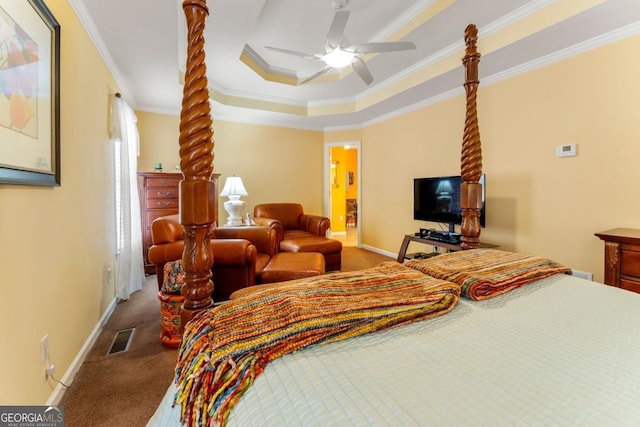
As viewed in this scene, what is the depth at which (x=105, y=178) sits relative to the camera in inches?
96.5

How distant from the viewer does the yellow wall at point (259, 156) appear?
4.24m

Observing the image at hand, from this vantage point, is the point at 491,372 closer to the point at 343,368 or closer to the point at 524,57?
the point at 343,368

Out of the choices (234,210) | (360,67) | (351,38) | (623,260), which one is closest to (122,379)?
(234,210)

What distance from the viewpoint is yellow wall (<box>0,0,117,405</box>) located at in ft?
→ 3.75

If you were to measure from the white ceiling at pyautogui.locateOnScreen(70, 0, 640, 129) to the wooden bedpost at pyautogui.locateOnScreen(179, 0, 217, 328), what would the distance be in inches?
51.0

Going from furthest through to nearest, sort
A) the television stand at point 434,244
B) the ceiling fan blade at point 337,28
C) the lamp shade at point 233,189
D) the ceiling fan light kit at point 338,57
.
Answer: the lamp shade at point 233,189, the television stand at point 434,244, the ceiling fan light kit at point 338,57, the ceiling fan blade at point 337,28

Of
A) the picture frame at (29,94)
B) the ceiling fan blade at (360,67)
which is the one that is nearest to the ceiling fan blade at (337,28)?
the ceiling fan blade at (360,67)

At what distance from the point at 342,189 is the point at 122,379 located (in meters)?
5.99

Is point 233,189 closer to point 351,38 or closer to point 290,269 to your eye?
point 290,269

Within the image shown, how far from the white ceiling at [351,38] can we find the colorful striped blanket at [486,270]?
2095 millimetres

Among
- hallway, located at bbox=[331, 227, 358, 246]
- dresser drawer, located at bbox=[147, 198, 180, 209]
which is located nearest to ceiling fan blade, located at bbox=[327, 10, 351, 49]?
dresser drawer, located at bbox=[147, 198, 180, 209]

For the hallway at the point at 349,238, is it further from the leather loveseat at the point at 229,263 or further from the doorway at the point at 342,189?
the leather loveseat at the point at 229,263

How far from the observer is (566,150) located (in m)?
2.57

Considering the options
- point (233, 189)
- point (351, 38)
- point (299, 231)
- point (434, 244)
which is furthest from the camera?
point (299, 231)
